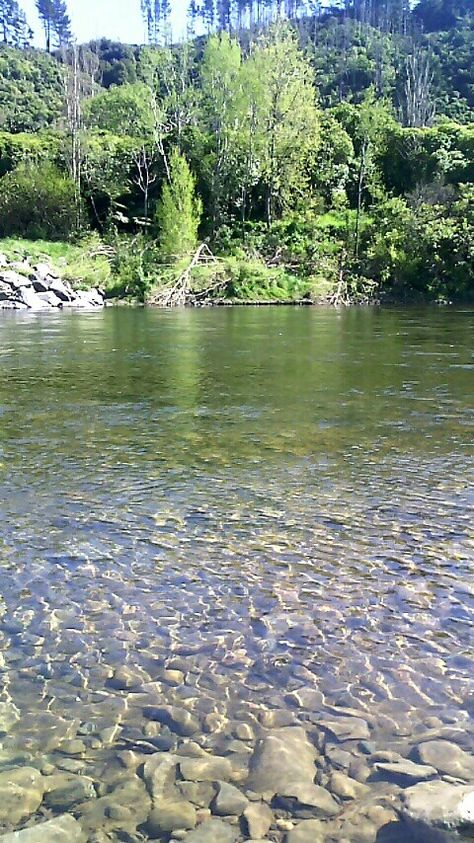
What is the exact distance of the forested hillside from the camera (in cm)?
4575

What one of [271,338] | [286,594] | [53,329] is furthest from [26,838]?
[53,329]

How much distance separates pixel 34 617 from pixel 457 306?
3968 centimetres

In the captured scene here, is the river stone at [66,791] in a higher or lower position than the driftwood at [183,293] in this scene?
lower

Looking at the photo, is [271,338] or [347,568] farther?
[271,338]

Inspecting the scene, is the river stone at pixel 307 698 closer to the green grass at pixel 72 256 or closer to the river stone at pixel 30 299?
the river stone at pixel 30 299

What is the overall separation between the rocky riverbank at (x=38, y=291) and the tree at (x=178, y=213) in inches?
267

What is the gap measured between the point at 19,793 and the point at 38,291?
3940cm

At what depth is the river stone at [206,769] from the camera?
3.43m

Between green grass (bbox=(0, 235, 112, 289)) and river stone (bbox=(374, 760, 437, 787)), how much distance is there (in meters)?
41.8

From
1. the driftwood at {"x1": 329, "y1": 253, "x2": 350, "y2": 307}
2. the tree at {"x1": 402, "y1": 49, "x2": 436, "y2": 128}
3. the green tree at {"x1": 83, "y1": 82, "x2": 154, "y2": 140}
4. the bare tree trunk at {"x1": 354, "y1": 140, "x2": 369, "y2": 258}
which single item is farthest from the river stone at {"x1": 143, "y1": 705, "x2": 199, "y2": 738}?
the tree at {"x1": 402, "y1": 49, "x2": 436, "y2": 128}

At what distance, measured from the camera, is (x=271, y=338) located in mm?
23422

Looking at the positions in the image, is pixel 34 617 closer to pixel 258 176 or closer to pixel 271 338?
pixel 271 338

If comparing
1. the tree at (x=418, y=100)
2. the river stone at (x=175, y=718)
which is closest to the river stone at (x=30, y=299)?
the river stone at (x=175, y=718)

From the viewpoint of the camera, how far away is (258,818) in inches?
126
